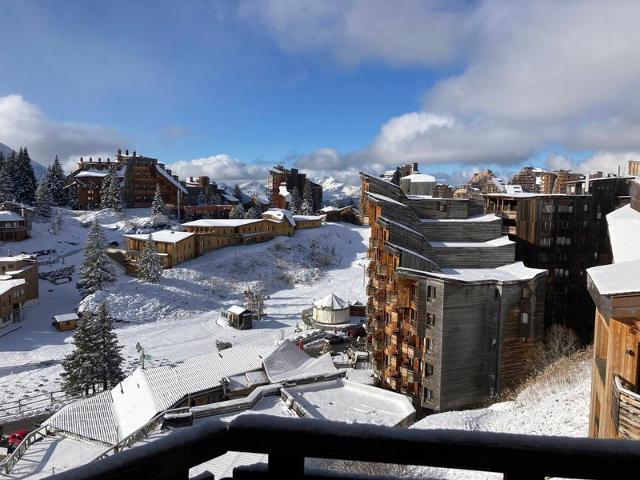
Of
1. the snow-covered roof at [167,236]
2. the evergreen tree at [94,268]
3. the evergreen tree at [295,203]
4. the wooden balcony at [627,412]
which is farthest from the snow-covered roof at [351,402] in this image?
the evergreen tree at [295,203]

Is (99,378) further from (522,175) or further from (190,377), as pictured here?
(522,175)

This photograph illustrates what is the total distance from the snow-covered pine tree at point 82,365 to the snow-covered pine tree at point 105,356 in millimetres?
274

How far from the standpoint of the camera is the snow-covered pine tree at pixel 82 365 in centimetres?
3309

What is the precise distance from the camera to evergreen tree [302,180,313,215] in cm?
10432

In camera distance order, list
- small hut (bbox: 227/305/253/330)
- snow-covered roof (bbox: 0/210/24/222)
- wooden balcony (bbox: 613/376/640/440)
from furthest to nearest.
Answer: snow-covered roof (bbox: 0/210/24/222) → small hut (bbox: 227/305/253/330) → wooden balcony (bbox: 613/376/640/440)

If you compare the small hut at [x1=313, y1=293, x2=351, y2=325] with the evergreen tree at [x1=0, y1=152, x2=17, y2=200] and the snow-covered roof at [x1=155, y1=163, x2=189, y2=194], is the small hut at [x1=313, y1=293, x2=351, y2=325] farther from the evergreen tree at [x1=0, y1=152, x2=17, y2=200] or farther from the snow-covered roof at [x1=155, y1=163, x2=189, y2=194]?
the evergreen tree at [x1=0, y1=152, x2=17, y2=200]

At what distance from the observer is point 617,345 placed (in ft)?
30.2

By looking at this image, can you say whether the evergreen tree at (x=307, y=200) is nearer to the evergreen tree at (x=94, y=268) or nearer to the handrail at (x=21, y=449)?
the evergreen tree at (x=94, y=268)

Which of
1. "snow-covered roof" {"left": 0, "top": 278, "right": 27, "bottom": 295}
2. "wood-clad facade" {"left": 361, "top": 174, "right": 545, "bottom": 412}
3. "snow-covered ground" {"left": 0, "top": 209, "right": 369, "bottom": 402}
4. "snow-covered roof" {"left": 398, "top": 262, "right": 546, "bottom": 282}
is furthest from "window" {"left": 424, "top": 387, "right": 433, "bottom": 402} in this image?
"snow-covered roof" {"left": 0, "top": 278, "right": 27, "bottom": 295}

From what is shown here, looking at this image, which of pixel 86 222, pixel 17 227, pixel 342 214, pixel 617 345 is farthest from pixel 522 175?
pixel 617 345

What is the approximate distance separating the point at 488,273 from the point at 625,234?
1976 cm

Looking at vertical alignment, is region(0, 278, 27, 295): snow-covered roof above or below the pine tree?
below

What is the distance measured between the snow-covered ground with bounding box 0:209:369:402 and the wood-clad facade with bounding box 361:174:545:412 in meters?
19.2

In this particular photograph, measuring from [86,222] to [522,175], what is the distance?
4407 inches
